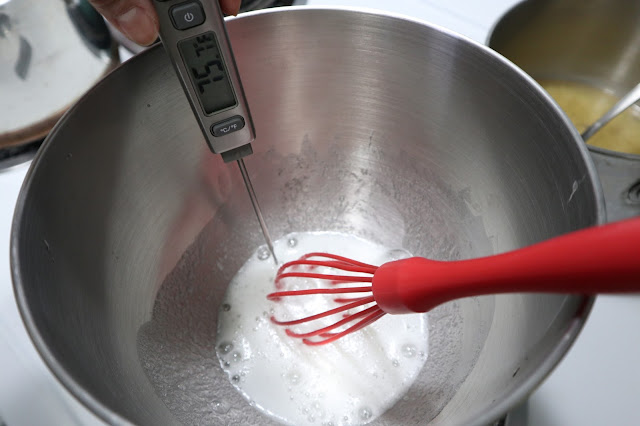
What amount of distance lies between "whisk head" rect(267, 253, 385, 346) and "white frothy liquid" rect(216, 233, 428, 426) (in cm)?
1

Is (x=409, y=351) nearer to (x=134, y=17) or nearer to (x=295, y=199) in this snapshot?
(x=295, y=199)

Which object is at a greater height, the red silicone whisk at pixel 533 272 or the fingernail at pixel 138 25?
the fingernail at pixel 138 25

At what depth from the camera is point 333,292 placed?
0.59m

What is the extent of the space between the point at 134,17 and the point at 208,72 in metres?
0.08

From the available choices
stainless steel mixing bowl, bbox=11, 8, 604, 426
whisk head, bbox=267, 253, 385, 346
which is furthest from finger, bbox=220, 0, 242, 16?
whisk head, bbox=267, 253, 385, 346

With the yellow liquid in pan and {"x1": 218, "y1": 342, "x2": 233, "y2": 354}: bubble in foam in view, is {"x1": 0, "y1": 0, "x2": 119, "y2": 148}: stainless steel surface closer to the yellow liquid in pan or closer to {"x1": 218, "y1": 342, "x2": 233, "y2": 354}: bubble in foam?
{"x1": 218, "y1": 342, "x2": 233, "y2": 354}: bubble in foam

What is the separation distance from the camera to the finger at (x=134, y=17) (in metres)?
0.43

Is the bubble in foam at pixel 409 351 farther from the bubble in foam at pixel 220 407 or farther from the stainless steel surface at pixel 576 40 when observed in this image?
the stainless steel surface at pixel 576 40

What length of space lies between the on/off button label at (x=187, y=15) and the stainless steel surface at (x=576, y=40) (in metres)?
0.42

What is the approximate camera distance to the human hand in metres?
0.43

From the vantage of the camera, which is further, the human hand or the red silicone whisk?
the human hand

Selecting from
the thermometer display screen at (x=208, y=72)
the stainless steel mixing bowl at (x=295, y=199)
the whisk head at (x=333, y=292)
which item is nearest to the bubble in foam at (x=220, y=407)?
the stainless steel mixing bowl at (x=295, y=199)

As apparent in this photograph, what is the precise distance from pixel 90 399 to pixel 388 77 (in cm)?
49

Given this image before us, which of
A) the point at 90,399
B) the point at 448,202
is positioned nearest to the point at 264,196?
the point at 448,202
